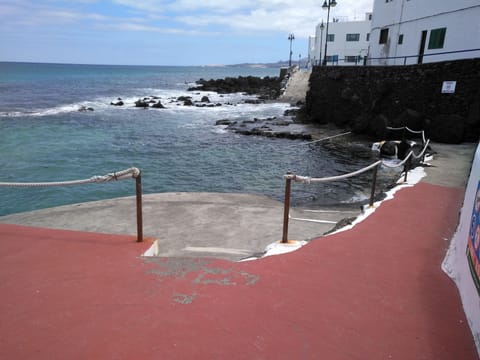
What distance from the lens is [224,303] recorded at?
3543 millimetres

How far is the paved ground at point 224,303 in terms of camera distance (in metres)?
2.95

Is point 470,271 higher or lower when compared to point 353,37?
lower

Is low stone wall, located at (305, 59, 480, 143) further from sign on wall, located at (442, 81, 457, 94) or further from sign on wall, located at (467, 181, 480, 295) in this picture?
sign on wall, located at (467, 181, 480, 295)

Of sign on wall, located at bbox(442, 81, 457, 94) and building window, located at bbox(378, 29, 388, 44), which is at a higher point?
building window, located at bbox(378, 29, 388, 44)

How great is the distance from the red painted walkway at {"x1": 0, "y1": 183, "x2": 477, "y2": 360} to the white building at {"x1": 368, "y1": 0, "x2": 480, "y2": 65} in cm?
1789

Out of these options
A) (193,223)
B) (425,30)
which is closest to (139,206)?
(193,223)

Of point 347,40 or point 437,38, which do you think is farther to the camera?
point 347,40

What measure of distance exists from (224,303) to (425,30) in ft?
88.6

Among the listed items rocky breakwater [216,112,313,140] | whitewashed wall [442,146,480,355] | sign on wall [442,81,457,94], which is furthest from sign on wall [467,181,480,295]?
rocky breakwater [216,112,313,140]

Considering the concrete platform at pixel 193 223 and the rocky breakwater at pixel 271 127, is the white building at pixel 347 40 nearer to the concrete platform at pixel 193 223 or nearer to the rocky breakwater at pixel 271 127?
the rocky breakwater at pixel 271 127

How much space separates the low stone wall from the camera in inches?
Result: 686

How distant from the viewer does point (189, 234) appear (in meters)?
7.33

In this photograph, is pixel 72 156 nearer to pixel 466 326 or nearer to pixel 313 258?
pixel 313 258

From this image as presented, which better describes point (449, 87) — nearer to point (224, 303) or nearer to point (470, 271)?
point (470, 271)
